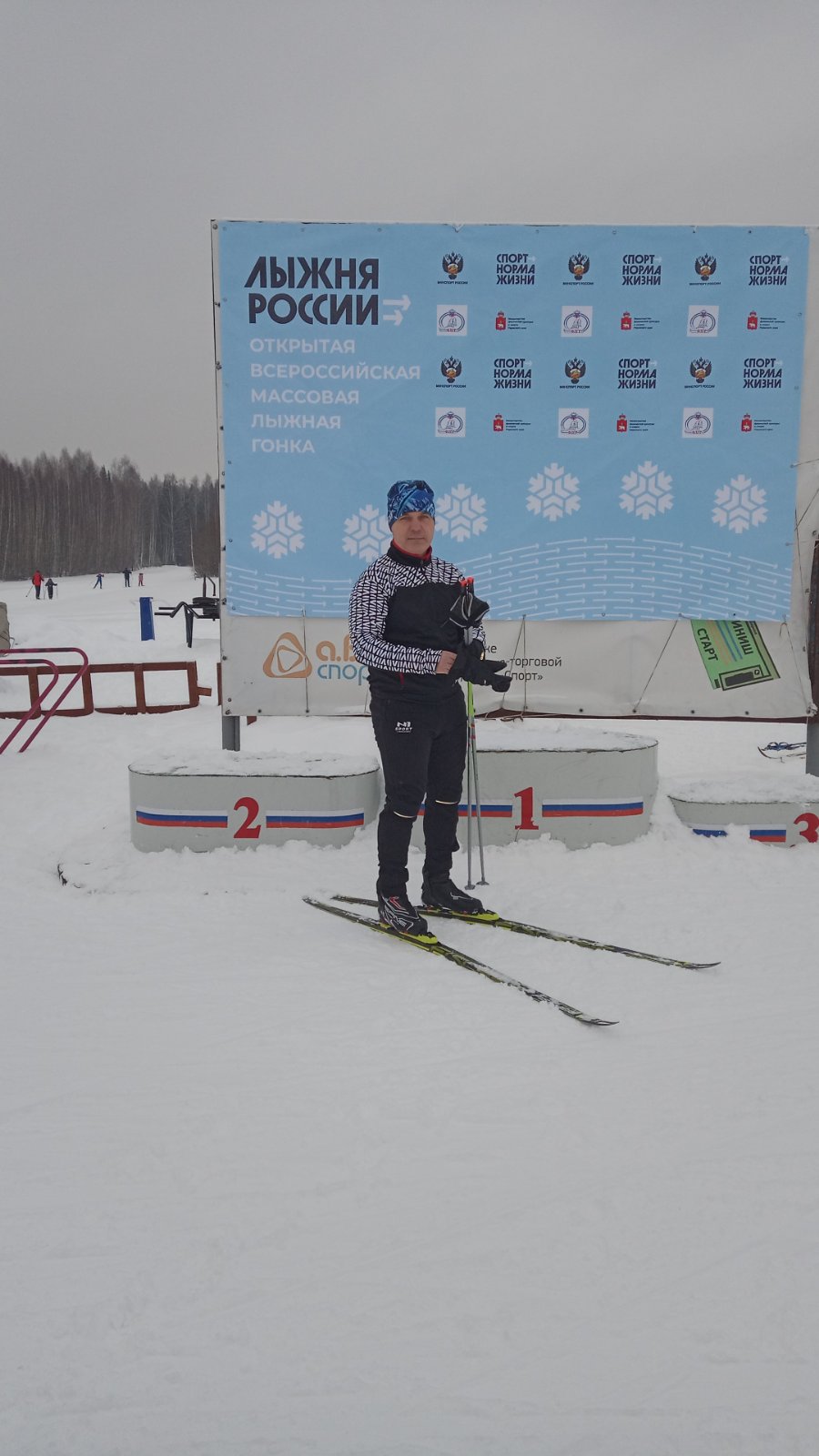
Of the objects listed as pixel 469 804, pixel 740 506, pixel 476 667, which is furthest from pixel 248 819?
pixel 740 506

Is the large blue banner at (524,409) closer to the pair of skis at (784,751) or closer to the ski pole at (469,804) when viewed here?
the ski pole at (469,804)

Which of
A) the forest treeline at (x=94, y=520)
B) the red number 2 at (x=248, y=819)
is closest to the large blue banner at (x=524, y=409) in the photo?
the red number 2 at (x=248, y=819)

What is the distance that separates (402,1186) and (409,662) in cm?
234

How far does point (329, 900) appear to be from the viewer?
15.0 ft

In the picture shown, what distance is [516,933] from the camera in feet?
13.7

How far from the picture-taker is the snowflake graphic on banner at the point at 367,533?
18.9 ft

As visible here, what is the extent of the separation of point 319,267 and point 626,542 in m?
2.57

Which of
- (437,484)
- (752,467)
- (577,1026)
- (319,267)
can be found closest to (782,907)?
(577,1026)

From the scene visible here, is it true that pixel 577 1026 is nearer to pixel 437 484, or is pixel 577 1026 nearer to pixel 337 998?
pixel 337 998

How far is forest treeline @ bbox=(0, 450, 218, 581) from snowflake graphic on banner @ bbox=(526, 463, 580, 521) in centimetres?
5550

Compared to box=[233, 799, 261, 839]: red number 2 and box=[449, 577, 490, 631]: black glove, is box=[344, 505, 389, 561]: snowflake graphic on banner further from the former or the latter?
box=[233, 799, 261, 839]: red number 2

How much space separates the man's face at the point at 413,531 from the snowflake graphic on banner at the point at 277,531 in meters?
1.66

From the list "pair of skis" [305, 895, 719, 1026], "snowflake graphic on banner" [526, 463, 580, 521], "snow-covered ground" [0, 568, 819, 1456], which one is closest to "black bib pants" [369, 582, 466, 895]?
"pair of skis" [305, 895, 719, 1026]

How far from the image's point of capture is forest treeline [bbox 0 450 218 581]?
224ft
